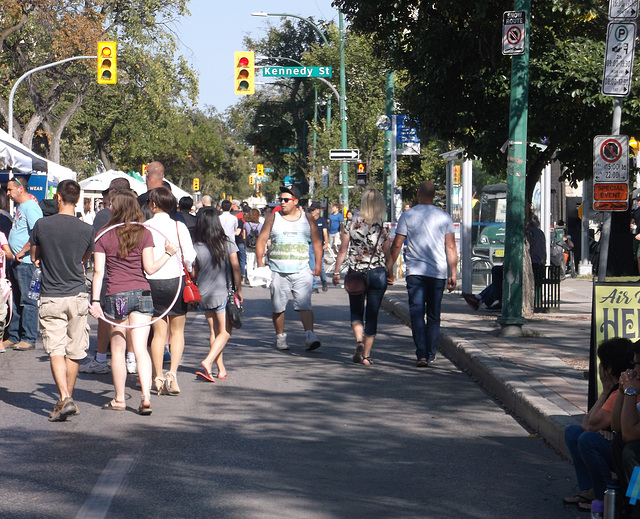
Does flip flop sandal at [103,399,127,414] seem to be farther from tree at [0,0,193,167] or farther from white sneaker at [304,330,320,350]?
tree at [0,0,193,167]

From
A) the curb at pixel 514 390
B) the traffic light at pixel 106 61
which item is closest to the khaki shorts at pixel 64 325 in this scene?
the curb at pixel 514 390

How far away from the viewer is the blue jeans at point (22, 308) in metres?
11.9

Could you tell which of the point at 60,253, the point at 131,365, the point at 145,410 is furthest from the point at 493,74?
the point at 145,410

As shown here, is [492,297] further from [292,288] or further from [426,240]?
[426,240]

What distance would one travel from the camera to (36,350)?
39.3 ft

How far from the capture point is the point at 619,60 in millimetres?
8438

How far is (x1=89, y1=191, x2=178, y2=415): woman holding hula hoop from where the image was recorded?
8.05 meters

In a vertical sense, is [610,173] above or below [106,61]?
below

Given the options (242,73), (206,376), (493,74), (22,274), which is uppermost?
(242,73)

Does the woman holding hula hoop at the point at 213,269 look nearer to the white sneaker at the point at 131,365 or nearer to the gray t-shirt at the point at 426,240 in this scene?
the white sneaker at the point at 131,365

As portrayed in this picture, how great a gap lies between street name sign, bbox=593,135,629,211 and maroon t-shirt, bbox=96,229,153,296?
3.72 m

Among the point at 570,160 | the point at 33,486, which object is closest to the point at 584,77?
the point at 570,160

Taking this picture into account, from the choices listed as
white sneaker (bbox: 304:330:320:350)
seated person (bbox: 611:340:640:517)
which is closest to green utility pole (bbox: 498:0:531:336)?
white sneaker (bbox: 304:330:320:350)

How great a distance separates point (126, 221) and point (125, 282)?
1.59 ft
